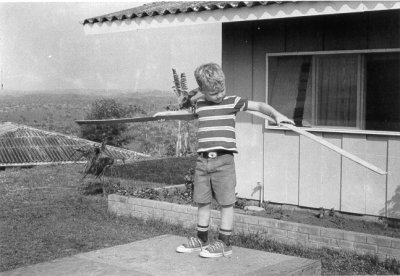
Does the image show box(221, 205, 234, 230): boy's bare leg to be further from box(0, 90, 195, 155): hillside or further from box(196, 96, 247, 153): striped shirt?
box(0, 90, 195, 155): hillside

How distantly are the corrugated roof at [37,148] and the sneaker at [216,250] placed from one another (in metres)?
11.1

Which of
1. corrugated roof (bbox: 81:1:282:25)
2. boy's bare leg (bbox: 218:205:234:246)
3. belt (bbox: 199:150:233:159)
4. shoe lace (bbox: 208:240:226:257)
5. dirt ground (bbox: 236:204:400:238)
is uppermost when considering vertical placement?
corrugated roof (bbox: 81:1:282:25)

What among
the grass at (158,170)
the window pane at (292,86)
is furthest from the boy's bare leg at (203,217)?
Answer: the grass at (158,170)

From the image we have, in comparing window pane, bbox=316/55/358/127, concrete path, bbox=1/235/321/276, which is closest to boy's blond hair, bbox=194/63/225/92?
concrete path, bbox=1/235/321/276

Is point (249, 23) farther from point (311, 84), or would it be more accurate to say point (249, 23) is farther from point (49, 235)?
point (49, 235)

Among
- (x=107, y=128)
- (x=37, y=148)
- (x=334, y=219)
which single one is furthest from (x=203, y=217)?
(x=107, y=128)

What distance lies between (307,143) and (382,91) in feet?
4.06

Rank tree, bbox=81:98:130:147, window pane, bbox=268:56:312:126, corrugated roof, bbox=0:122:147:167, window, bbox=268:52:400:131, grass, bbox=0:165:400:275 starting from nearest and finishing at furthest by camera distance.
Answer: grass, bbox=0:165:400:275, window, bbox=268:52:400:131, window pane, bbox=268:56:312:126, corrugated roof, bbox=0:122:147:167, tree, bbox=81:98:130:147

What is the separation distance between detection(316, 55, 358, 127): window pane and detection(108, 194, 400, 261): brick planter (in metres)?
2.01

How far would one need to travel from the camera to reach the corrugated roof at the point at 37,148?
54.8ft

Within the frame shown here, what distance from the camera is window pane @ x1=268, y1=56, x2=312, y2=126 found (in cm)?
863

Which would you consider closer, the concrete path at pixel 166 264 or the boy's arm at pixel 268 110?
the concrete path at pixel 166 264

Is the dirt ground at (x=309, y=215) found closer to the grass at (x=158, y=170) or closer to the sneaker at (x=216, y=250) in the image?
the sneaker at (x=216, y=250)

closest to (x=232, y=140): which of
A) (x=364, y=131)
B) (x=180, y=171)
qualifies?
(x=364, y=131)
